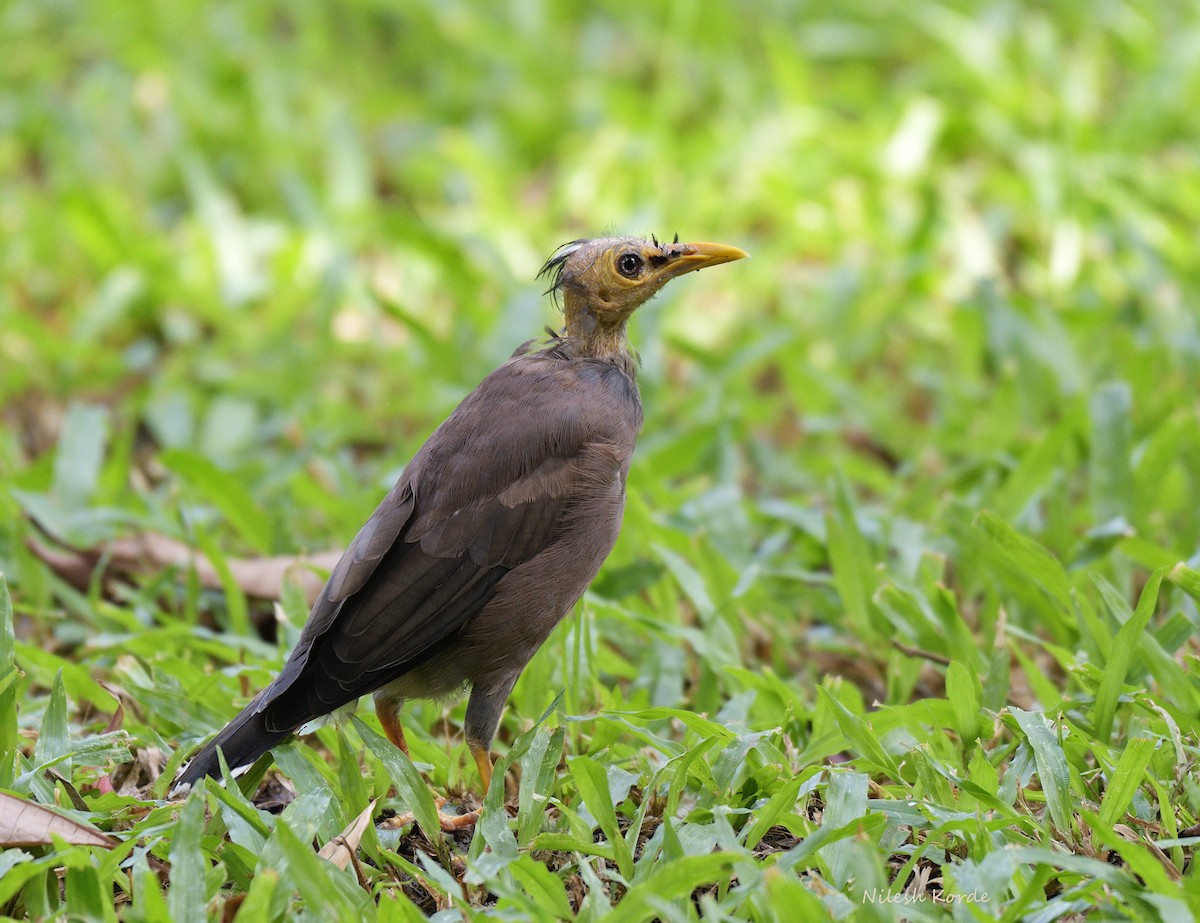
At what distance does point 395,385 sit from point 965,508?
2.48 meters

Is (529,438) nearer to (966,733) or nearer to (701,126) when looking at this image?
(966,733)

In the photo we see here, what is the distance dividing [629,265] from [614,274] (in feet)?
0.17

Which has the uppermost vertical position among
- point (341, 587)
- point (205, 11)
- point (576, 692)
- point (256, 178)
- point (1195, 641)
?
point (205, 11)

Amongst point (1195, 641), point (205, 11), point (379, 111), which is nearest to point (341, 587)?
point (1195, 641)

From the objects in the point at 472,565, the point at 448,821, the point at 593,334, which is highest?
the point at 593,334

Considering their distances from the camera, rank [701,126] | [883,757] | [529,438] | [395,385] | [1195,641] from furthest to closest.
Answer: [701,126], [395,385], [1195,641], [529,438], [883,757]

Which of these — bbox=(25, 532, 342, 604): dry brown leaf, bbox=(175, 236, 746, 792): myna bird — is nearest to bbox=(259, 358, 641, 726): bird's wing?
bbox=(175, 236, 746, 792): myna bird

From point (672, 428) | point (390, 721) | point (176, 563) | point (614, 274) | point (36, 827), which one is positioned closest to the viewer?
point (36, 827)

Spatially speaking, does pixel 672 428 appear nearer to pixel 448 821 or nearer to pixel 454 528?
pixel 454 528

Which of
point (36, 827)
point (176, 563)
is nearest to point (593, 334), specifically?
point (176, 563)

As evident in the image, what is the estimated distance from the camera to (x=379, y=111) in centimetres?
757

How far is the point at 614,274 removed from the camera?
371cm

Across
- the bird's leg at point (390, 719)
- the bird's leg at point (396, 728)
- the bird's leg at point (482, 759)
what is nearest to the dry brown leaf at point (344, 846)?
the bird's leg at point (396, 728)

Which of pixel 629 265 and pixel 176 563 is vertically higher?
pixel 629 265
